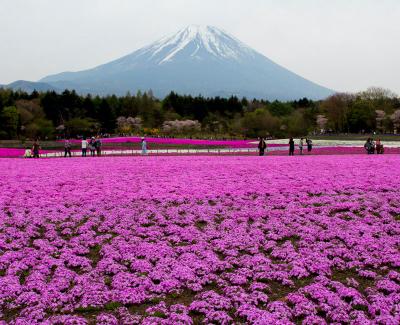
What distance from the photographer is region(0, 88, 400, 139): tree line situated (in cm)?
8956

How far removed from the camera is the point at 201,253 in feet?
38.0

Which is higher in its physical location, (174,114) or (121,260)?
(174,114)

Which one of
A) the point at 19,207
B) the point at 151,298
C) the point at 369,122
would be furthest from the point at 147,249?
A: the point at 369,122

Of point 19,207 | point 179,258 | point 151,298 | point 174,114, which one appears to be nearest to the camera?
point 151,298

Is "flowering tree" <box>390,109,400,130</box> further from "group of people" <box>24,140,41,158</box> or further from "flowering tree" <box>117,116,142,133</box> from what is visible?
"group of people" <box>24,140,41,158</box>

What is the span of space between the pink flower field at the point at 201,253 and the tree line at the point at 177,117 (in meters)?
67.0

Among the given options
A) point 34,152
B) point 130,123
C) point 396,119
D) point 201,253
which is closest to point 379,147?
point 34,152

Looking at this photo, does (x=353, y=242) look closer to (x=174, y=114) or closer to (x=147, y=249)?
(x=147, y=249)

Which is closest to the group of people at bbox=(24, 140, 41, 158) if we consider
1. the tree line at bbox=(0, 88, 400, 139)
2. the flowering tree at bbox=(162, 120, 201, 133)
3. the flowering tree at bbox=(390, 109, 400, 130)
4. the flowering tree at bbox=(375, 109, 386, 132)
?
the tree line at bbox=(0, 88, 400, 139)

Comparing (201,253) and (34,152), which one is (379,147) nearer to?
(34,152)

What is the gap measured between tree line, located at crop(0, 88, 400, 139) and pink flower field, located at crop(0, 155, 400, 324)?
6701cm

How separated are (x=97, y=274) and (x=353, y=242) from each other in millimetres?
7373

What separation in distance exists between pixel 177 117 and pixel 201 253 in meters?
99.7

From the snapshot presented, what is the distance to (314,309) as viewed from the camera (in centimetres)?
841
